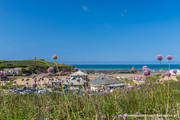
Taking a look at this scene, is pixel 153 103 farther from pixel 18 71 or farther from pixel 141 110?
pixel 18 71

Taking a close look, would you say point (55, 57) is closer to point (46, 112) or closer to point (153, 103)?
point (46, 112)

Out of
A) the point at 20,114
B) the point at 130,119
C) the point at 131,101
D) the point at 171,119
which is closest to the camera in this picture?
the point at 171,119

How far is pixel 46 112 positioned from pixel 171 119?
75.1 inches

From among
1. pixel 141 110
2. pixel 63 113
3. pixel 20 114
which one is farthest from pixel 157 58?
pixel 20 114

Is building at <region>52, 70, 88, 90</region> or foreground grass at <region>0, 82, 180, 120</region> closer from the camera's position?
foreground grass at <region>0, 82, 180, 120</region>

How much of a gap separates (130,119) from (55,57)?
1.63 meters

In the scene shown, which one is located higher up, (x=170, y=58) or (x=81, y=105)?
(x=170, y=58)

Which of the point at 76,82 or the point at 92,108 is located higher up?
the point at 92,108

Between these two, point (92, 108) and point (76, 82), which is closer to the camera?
point (92, 108)

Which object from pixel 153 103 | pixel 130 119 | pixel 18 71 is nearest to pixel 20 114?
pixel 130 119

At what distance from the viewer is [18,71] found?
38.2 meters

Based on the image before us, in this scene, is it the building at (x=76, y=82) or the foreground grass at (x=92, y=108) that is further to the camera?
the building at (x=76, y=82)

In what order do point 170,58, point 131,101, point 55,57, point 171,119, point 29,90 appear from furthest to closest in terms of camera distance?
point 29,90
point 131,101
point 170,58
point 171,119
point 55,57

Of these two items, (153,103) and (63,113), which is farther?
(153,103)
